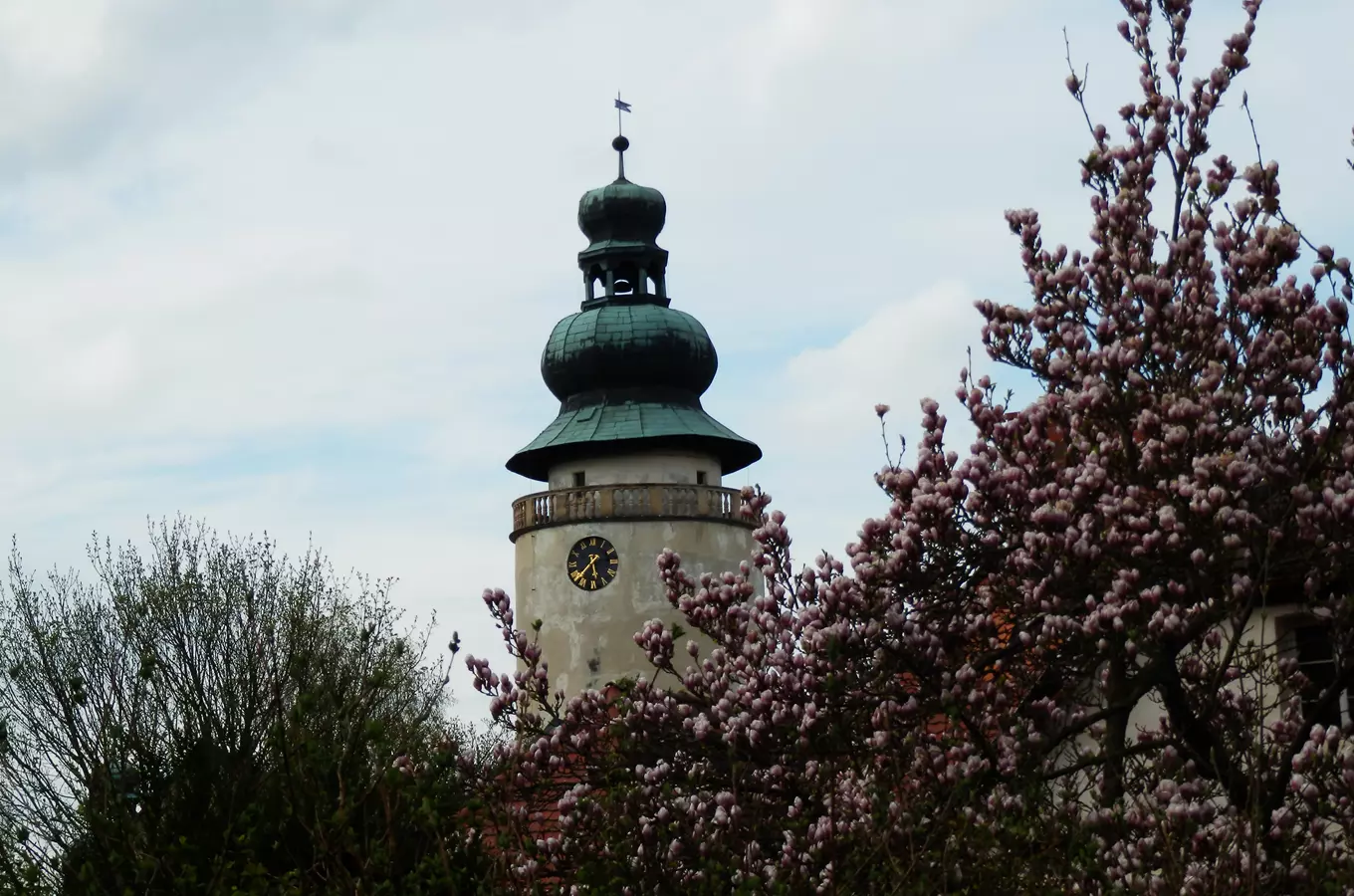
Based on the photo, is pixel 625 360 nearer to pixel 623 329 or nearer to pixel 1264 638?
pixel 623 329

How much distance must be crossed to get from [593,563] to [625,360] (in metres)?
4.55

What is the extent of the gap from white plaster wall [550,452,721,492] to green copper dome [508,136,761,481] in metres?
0.25

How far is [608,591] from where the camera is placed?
155ft

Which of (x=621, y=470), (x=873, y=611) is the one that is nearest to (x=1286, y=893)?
(x=873, y=611)

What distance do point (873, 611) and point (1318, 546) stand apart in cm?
258

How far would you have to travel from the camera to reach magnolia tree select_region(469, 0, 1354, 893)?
11414 mm

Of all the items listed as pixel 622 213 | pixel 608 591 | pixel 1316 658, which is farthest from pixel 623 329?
pixel 1316 658

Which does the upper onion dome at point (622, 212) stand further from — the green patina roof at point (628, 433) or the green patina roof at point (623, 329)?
the green patina roof at point (628, 433)

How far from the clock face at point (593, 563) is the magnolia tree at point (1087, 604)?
110 feet

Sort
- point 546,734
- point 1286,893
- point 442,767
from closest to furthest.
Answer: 1. point 442,767
2. point 1286,893
3. point 546,734

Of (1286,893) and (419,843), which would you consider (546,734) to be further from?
(1286,893)

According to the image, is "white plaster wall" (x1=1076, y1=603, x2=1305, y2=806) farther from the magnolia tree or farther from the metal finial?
the metal finial

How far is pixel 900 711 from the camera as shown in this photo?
12.8 metres

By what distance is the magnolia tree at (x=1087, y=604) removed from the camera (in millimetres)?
11414
